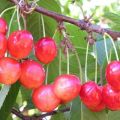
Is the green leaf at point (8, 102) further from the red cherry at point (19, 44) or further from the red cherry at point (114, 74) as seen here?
the red cherry at point (114, 74)

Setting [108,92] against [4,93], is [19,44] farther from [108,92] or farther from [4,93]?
[108,92]

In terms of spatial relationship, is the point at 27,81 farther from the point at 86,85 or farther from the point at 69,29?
the point at 69,29

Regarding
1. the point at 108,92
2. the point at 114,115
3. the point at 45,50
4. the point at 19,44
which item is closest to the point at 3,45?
the point at 19,44

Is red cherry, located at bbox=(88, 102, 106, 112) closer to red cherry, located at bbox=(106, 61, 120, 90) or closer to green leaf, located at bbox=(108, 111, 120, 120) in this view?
red cherry, located at bbox=(106, 61, 120, 90)

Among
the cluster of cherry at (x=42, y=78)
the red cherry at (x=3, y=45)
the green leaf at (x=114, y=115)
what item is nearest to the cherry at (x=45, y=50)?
the cluster of cherry at (x=42, y=78)

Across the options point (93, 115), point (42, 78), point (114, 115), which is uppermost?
point (42, 78)

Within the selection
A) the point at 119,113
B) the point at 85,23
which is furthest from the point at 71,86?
the point at 119,113
